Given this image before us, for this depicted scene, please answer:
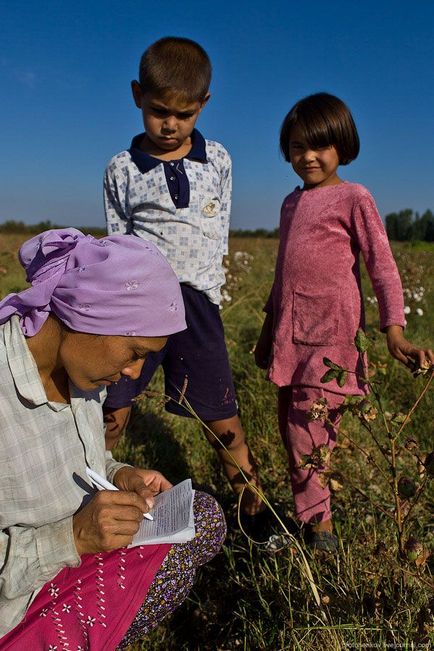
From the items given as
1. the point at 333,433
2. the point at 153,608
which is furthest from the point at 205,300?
the point at 153,608

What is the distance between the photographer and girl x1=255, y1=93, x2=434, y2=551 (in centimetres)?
212

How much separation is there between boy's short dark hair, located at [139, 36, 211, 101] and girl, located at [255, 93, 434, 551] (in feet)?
1.21

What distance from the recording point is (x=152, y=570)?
1.73 meters

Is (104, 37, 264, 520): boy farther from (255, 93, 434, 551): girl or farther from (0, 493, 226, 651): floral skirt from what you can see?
(0, 493, 226, 651): floral skirt

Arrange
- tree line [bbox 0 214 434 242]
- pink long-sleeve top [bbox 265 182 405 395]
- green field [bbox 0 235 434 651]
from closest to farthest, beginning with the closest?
green field [bbox 0 235 434 651] < pink long-sleeve top [bbox 265 182 405 395] < tree line [bbox 0 214 434 242]

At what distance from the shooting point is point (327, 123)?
7.02ft

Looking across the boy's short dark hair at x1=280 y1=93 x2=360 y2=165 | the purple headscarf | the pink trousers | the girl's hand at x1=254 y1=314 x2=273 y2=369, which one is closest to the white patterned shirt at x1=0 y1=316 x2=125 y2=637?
the purple headscarf

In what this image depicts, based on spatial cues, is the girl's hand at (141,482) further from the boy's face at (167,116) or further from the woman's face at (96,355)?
the boy's face at (167,116)

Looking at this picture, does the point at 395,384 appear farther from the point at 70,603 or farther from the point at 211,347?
the point at 70,603

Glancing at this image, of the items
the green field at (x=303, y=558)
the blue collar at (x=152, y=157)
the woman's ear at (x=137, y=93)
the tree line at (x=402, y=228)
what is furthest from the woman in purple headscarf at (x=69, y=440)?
the tree line at (x=402, y=228)

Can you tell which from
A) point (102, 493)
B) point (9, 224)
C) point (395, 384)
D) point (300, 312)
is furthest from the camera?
point (9, 224)

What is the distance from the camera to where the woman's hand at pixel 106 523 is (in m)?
1.53

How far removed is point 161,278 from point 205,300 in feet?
2.70

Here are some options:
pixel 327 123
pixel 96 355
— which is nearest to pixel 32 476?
pixel 96 355
